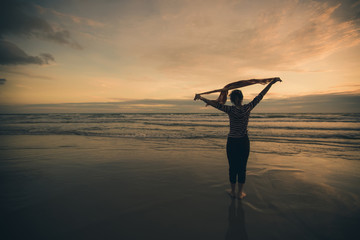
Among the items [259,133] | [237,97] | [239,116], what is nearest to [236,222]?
[239,116]

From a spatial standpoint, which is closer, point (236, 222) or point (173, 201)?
point (236, 222)

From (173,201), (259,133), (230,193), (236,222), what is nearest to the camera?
(236,222)

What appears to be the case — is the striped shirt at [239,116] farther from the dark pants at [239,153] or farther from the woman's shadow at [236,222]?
the woman's shadow at [236,222]

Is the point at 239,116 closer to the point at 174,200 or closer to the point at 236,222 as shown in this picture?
the point at 236,222

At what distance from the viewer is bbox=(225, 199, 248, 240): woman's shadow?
2811mm

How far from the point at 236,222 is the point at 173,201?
4.47 feet

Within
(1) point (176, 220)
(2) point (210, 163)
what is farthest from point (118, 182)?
(2) point (210, 163)

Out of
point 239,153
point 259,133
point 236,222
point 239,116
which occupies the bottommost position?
point 259,133

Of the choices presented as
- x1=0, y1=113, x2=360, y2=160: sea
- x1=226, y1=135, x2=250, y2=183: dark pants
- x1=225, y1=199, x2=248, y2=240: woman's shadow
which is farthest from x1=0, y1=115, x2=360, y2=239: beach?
x1=0, y1=113, x2=360, y2=160: sea

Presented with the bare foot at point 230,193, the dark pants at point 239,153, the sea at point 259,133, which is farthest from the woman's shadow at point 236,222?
the sea at point 259,133

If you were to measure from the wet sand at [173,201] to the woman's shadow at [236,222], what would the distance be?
0.02 metres

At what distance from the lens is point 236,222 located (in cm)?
312

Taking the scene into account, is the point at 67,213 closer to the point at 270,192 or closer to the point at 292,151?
the point at 270,192

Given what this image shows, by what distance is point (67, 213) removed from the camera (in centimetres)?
328
